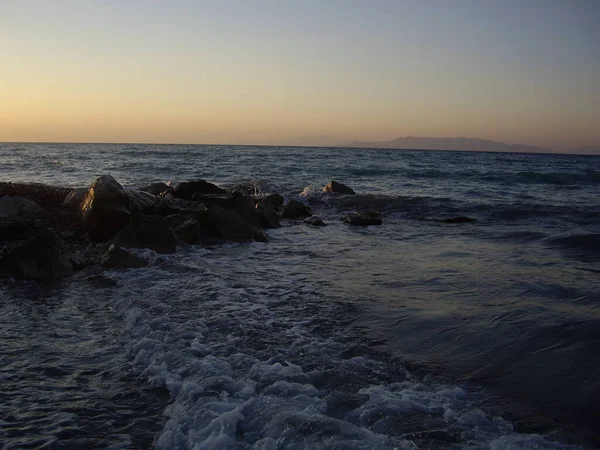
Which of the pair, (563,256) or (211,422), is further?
(563,256)

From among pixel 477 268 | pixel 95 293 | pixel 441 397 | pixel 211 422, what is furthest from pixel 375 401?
pixel 477 268

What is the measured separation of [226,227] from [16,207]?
454cm

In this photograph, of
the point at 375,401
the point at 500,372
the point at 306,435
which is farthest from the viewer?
the point at 500,372

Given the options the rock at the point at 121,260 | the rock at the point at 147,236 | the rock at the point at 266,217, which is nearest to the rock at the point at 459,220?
the rock at the point at 266,217

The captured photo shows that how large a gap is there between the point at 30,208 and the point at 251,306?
277 inches

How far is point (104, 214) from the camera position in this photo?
10062 millimetres

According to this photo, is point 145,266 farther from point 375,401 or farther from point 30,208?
point 375,401

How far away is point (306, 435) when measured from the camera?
3.56 meters

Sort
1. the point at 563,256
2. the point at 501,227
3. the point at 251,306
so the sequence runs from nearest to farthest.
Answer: the point at 251,306 → the point at 563,256 → the point at 501,227

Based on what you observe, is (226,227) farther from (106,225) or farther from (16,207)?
(16,207)

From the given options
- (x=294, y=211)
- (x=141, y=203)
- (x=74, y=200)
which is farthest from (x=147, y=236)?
(x=294, y=211)

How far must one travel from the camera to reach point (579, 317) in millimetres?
6203

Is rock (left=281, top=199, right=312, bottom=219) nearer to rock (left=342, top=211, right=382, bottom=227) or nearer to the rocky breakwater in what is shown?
the rocky breakwater

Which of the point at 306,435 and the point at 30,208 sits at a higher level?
the point at 30,208
